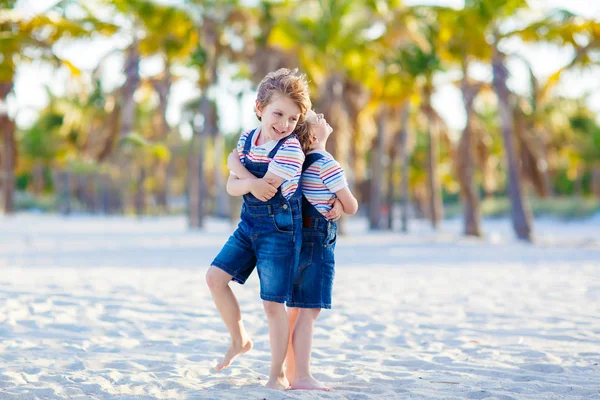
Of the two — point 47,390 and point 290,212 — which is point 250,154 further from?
point 47,390

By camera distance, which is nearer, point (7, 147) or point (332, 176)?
point (332, 176)

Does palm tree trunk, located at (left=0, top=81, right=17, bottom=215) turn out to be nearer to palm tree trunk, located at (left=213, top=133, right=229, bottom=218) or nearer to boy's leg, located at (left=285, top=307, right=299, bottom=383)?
palm tree trunk, located at (left=213, top=133, right=229, bottom=218)

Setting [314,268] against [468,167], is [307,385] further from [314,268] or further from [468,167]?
[468,167]

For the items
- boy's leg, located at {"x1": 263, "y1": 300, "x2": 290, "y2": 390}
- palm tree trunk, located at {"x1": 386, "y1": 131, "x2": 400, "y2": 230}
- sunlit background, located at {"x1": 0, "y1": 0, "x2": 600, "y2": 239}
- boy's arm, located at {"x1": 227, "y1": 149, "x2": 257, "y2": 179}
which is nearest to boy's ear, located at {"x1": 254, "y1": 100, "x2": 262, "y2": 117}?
boy's arm, located at {"x1": 227, "y1": 149, "x2": 257, "y2": 179}

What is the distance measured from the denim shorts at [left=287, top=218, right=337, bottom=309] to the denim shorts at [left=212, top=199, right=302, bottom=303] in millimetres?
78

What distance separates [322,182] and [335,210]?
139 millimetres

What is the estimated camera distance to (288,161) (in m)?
3.22

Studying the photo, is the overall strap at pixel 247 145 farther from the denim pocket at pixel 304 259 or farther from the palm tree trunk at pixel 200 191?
the palm tree trunk at pixel 200 191

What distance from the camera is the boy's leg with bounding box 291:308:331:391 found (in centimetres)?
344

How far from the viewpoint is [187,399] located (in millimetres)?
3240

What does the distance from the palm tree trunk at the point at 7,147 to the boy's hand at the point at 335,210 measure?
2485 centimetres

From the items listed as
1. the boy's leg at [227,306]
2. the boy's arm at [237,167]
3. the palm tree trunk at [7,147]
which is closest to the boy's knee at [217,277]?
the boy's leg at [227,306]

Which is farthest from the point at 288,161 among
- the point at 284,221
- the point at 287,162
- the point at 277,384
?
the point at 277,384

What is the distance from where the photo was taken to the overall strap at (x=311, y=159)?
3.38m
